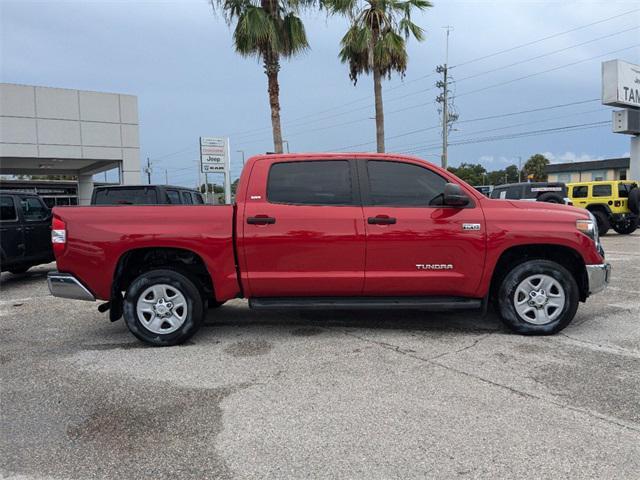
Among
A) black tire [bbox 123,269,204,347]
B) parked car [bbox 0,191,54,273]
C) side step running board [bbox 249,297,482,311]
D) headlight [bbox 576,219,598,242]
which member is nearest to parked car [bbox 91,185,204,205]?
parked car [bbox 0,191,54,273]

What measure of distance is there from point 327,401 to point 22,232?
24.6ft

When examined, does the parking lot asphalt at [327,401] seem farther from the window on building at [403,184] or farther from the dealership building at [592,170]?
the dealership building at [592,170]

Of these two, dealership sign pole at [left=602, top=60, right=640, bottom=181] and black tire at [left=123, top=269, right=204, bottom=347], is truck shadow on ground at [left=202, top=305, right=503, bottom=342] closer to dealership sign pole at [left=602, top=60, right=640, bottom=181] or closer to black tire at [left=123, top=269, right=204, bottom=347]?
black tire at [left=123, top=269, right=204, bottom=347]

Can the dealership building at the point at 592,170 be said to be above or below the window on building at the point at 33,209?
above

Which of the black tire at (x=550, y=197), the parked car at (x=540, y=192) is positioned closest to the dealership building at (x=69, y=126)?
the parked car at (x=540, y=192)

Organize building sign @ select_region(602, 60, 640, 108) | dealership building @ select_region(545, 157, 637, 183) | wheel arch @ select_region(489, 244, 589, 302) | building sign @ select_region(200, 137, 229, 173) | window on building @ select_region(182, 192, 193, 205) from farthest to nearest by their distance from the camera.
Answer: dealership building @ select_region(545, 157, 637, 183), building sign @ select_region(602, 60, 640, 108), building sign @ select_region(200, 137, 229, 173), window on building @ select_region(182, 192, 193, 205), wheel arch @ select_region(489, 244, 589, 302)

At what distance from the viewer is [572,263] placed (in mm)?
5238

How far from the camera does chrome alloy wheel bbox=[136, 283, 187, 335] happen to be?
4879 millimetres

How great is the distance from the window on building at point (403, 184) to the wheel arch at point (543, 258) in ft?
3.22

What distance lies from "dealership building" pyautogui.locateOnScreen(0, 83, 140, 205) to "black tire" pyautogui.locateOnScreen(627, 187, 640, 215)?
751 inches

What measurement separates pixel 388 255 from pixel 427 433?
6.78 feet

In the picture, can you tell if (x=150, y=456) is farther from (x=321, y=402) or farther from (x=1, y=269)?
(x=1, y=269)

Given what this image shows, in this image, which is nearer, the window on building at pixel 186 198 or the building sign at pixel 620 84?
the window on building at pixel 186 198

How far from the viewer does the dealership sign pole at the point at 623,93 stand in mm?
23188
